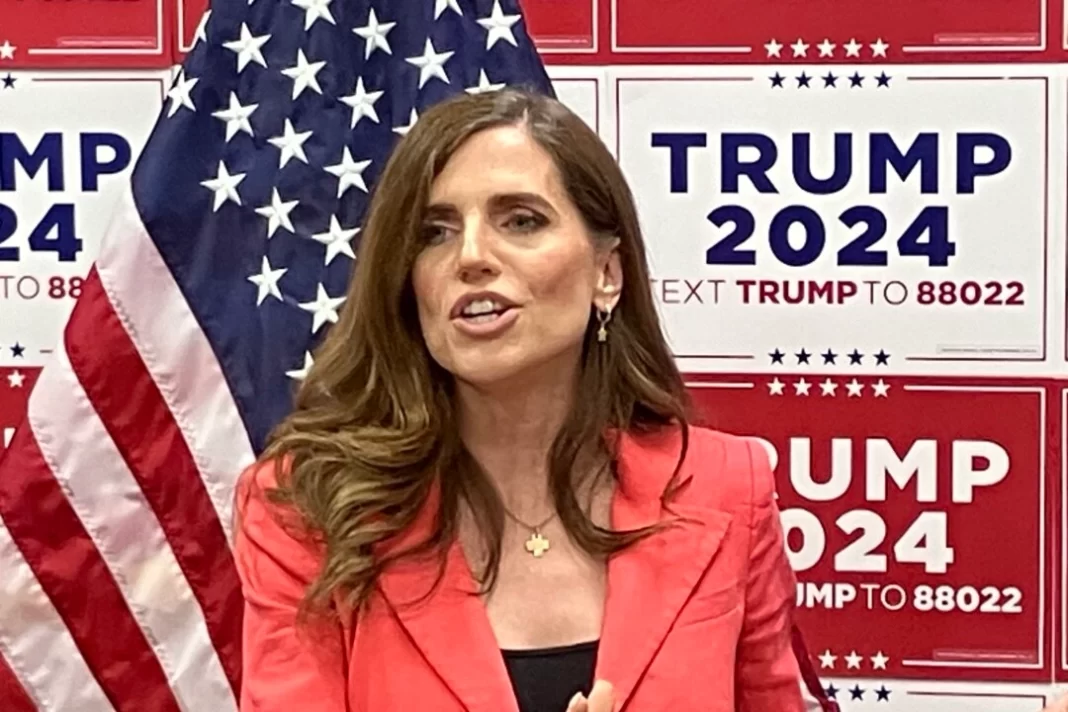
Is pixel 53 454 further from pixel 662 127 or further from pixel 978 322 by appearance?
pixel 978 322

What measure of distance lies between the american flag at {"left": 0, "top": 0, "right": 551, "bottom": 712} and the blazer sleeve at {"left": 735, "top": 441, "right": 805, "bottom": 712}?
0.62 metres

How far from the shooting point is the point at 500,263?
150 cm

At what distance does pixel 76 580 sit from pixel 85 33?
0.79 metres

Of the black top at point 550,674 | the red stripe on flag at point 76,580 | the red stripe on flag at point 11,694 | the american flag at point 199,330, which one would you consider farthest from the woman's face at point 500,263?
the red stripe on flag at point 11,694

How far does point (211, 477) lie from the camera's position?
2.03m

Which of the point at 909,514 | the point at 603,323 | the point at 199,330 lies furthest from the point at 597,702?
the point at 909,514

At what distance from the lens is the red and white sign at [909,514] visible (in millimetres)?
2188

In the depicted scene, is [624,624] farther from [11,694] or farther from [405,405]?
[11,694]

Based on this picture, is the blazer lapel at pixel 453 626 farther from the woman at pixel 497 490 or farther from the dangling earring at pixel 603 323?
the dangling earring at pixel 603 323

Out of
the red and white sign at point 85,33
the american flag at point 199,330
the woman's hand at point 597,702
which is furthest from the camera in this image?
the red and white sign at point 85,33

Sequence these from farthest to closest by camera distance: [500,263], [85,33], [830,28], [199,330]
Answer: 1. [85,33]
2. [830,28]
3. [199,330]
4. [500,263]

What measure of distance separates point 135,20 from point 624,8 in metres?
0.70

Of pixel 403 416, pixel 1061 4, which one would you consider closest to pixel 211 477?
pixel 403 416

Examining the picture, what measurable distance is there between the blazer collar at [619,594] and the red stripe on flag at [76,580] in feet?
2.16
